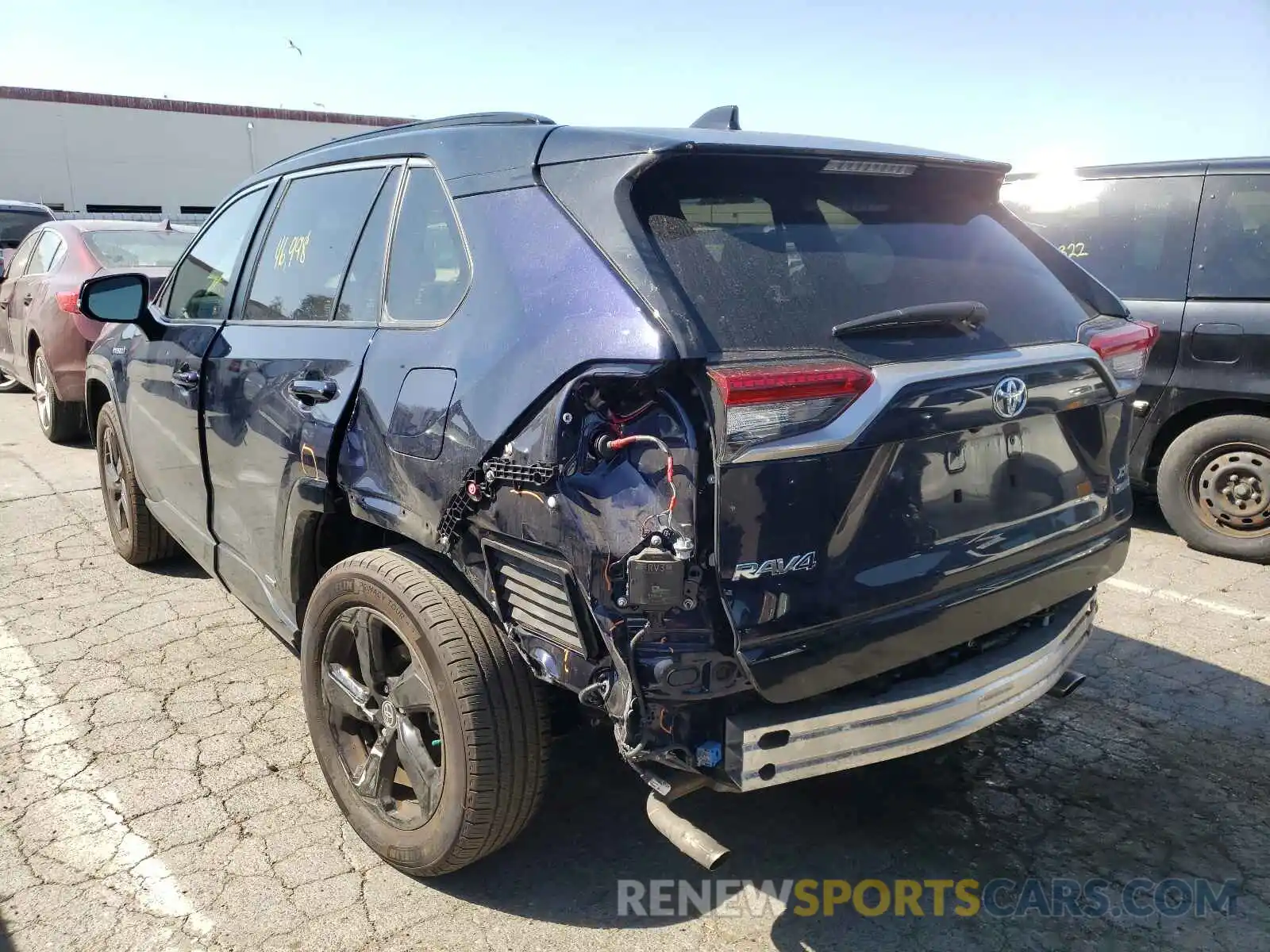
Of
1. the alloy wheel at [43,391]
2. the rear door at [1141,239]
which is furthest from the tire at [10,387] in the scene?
the rear door at [1141,239]

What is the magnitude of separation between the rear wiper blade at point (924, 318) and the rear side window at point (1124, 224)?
3.16 meters

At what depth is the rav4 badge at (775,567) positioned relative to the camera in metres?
1.95

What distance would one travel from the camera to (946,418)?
216 centimetres

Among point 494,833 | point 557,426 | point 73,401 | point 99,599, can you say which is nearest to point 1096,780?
point 494,833

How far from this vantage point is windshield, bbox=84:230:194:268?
7617mm

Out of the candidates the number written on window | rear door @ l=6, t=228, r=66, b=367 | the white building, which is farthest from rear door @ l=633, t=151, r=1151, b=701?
the white building

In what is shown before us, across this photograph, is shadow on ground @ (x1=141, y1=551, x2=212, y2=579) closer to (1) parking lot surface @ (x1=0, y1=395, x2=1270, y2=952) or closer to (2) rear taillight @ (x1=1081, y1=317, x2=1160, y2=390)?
(1) parking lot surface @ (x1=0, y1=395, x2=1270, y2=952)

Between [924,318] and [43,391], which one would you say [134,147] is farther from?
[924,318]

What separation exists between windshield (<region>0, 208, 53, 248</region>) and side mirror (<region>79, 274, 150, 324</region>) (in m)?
9.66

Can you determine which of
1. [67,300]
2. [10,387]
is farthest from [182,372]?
[10,387]

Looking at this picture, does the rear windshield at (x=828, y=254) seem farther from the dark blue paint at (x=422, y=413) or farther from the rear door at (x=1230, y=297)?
the rear door at (x=1230, y=297)

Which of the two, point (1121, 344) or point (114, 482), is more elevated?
point (1121, 344)

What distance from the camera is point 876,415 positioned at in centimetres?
203

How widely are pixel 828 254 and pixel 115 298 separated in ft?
9.68
